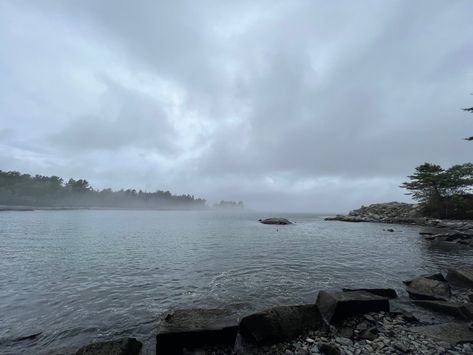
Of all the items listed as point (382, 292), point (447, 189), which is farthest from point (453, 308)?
point (447, 189)

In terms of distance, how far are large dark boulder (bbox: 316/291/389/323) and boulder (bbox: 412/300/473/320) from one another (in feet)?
8.00

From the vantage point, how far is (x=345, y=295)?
11266mm

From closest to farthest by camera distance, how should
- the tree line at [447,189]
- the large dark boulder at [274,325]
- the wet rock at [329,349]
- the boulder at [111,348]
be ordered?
the boulder at [111,348]
the wet rock at [329,349]
the large dark boulder at [274,325]
the tree line at [447,189]

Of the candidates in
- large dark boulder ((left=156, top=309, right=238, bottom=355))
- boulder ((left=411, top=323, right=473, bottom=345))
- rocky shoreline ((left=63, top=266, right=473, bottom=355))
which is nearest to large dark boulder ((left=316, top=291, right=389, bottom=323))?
rocky shoreline ((left=63, top=266, right=473, bottom=355))

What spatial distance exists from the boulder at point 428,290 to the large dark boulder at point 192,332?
10.5 metres

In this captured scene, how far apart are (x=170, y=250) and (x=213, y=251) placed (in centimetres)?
515

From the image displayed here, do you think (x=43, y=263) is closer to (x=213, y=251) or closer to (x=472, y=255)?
(x=213, y=251)

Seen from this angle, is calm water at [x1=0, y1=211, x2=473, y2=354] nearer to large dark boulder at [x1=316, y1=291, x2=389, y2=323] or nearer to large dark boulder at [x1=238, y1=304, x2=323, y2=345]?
large dark boulder at [x1=316, y1=291, x2=389, y2=323]

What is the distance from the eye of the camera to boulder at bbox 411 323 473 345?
338 inches

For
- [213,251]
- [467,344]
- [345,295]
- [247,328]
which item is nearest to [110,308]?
[247,328]

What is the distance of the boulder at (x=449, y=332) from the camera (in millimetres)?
8578

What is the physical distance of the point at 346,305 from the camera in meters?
10.5

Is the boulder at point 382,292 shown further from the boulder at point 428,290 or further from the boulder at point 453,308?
the boulder at point 453,308

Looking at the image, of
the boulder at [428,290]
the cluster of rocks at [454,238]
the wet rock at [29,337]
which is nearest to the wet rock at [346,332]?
the boulder at [428,290]
